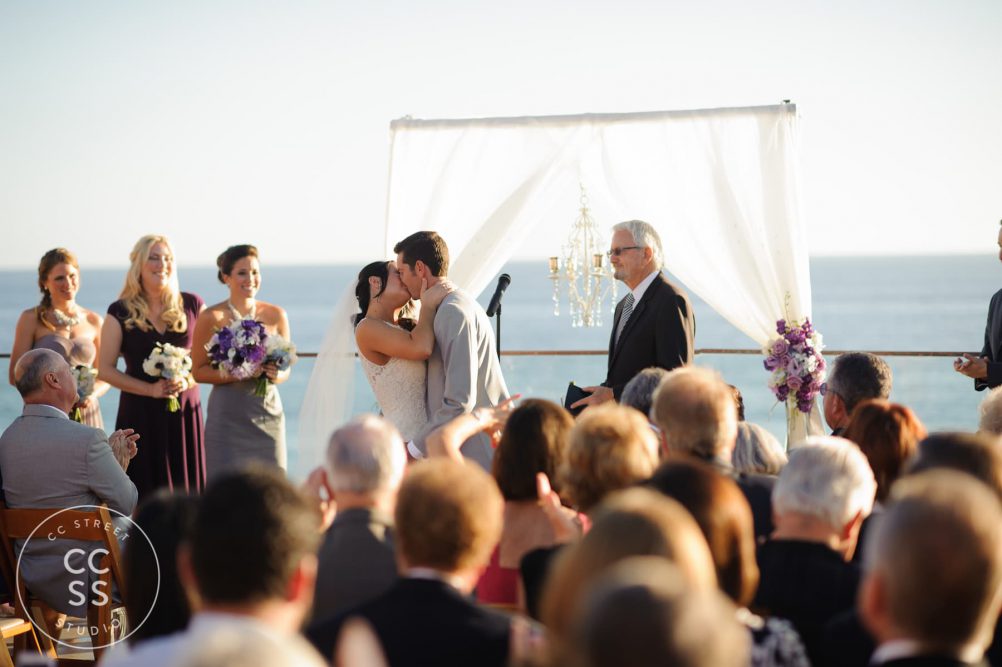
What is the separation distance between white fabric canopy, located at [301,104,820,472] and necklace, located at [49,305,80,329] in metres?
1.38

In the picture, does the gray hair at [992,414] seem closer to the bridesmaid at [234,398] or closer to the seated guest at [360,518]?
the seated guest at [360,518]

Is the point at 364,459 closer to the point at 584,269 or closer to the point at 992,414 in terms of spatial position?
the point at 992,414

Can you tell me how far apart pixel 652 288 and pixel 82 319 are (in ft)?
10.5

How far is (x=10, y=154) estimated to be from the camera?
30484 millimetres

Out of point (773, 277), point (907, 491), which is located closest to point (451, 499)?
point (907, 491)

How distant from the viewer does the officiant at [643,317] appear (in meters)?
5.36

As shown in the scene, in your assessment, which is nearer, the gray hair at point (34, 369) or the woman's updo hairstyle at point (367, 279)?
the gray hair at point (34, 369)

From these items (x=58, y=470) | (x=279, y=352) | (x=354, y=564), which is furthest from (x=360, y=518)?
(x=279, y=352)

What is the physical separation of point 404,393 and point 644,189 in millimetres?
2150

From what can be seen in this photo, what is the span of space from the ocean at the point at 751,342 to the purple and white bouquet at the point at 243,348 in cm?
87

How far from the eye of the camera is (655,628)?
1.31 metres

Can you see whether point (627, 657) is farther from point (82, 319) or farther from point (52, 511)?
point (82, 319)

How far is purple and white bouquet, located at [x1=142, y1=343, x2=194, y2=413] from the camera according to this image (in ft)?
19.3

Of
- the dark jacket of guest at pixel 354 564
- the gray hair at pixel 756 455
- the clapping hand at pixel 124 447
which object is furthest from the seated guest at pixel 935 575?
the clapping hand at pixel 124 447
